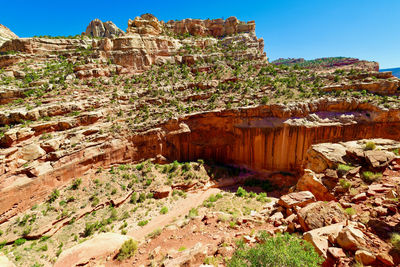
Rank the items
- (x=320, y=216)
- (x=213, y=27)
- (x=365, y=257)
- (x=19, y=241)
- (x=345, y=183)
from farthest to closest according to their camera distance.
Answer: (x=213, y=27), (x=19, y=241), (x=345, y=183), (x=320, y=216), (x=365, y=257)

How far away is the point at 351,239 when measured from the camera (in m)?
5.46

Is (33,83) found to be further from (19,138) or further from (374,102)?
(374,102)

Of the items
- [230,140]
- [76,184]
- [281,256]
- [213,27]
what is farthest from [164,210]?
[213,27]

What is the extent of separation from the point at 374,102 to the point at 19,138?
137 ft

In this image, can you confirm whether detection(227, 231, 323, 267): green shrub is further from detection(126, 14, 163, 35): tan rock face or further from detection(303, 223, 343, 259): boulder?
detection(126, 14, 163, 35): tan rock face

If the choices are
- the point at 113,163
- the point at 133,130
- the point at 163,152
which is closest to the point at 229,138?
the point at 163,152

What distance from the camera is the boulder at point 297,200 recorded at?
10.1 meters

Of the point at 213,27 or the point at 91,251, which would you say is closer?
the point at 91,251

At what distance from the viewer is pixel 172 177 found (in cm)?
2241

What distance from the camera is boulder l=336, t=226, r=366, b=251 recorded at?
542 cm

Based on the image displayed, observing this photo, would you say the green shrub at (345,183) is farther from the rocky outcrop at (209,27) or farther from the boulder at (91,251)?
the rocky outcrop at (209,27)

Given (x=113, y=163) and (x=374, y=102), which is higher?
(x=374, y=102)

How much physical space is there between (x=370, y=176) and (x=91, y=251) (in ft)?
56.9

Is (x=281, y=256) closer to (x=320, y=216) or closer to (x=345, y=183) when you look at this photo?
(x=320, y=216)
